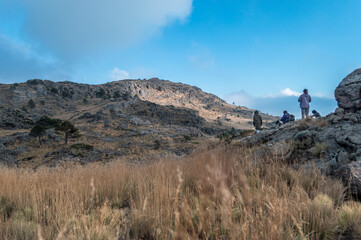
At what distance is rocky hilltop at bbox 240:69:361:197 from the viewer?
4.36 m

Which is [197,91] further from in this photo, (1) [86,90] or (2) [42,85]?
(2) [42,85]

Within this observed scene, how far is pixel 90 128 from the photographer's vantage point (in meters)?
41.2

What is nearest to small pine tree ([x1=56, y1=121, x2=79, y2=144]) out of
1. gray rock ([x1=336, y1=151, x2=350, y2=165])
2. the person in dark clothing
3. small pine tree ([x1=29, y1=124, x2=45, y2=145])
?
small pine tree ([x1=29, y1=124, x2=45, y2=145])

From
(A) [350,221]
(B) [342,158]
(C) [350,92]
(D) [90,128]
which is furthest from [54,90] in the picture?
(A) [350,221]

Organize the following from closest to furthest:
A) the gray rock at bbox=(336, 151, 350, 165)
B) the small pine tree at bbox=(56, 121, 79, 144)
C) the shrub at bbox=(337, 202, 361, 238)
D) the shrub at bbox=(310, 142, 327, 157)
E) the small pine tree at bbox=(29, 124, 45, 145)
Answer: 1. the shrub at bbox=(337, 202, 361, 238)
2. the gray rock at bbox=(336, 151, 350, 165)
3. the shrub at bbox=(310, 142, 327, 157)
4. the small pine tree at bbox=(29, 124, 45, 145)
5. the small pine tree at bbox=(56, 121, 79, 144)

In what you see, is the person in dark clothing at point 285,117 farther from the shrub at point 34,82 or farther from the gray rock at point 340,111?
the shrub at point 34,82

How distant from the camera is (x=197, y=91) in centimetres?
14262

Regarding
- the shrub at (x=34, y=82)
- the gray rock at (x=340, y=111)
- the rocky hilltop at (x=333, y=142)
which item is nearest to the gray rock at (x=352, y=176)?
the rocky hilltop at (x=333, y=142)

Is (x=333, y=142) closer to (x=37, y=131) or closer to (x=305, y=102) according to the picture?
(x=305, y=102)

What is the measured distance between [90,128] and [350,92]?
42.5m

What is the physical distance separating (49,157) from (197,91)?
125 m

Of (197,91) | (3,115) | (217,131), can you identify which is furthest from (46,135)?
(197,91)

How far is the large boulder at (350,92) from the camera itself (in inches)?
300

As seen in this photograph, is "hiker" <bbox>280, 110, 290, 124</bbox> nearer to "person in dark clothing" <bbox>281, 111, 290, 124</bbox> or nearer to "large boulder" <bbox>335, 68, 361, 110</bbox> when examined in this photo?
"person in dark clothing" <bbox>281, 111, 290, 124</bbox>
